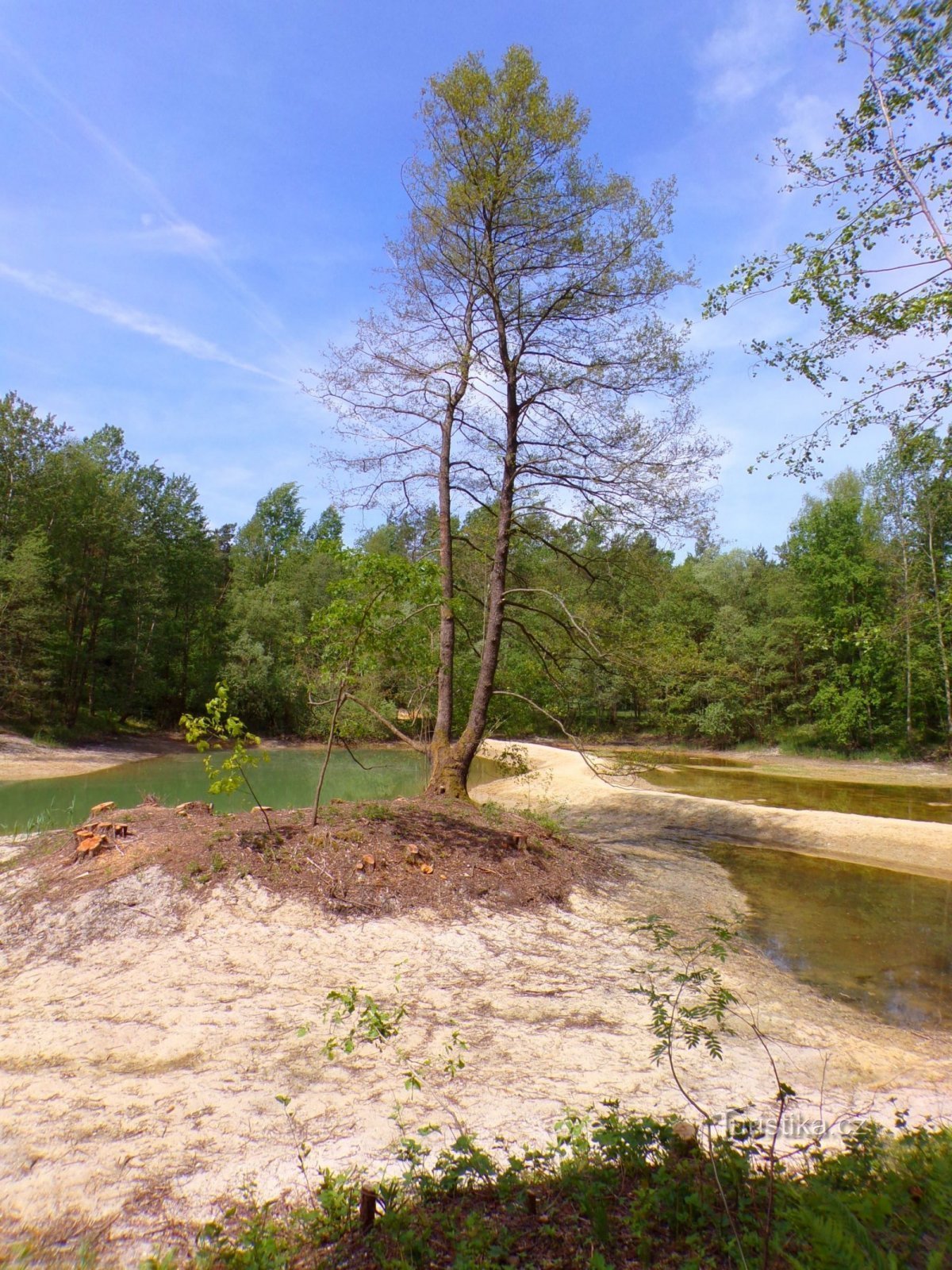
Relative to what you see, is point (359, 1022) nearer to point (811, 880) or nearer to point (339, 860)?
point (339, 860)

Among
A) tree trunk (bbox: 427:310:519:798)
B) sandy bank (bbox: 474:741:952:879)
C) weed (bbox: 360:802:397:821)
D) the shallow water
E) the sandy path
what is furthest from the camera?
sandy bank (bbox: 474:741:952:879)

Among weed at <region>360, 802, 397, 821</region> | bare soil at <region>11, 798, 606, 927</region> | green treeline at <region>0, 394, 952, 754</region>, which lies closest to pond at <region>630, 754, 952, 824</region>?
green treeline at <region>0, 394, 952, 754</region>

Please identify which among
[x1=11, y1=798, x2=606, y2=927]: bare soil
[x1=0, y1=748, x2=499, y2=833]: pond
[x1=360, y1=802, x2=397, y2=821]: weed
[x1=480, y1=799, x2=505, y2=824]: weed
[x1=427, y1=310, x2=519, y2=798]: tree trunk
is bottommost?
[x1=0, y1=748, x2=499, y2=833]: pond

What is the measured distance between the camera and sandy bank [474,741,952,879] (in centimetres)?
1429

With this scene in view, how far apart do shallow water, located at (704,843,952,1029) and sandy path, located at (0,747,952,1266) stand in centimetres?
68

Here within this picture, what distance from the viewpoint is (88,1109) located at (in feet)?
12.8

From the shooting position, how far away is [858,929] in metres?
9.59

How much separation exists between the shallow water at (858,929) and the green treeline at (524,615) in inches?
140

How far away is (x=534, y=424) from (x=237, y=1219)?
11.1 meters

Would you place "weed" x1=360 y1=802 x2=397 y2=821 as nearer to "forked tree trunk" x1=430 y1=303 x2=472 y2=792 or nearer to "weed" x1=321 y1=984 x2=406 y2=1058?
"forked tree trunk" x1=430 y1=303 x2=472 y2=792

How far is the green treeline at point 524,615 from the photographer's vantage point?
1280cm

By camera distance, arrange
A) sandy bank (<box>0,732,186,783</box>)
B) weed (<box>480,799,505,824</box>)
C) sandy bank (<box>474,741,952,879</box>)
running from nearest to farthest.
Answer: weed (<box>480,799,505,824</box>)
sandy bank (<box>474,741,952,879</box>)
sandy bank (<box>0,732,186,783</box>)

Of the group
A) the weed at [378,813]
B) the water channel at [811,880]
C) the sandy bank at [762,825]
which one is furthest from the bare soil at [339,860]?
the sandy bank at [762,825]

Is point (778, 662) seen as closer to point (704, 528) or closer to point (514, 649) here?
point (514, 649)
